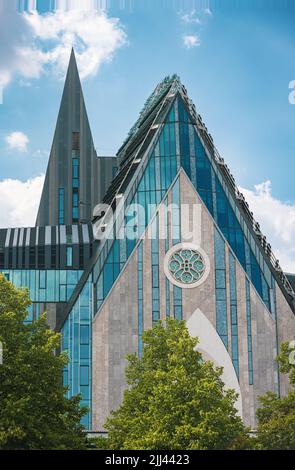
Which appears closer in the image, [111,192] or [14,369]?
[14,369]

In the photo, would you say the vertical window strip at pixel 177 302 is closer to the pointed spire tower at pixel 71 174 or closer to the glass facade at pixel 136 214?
the glass facade at pixel 136 214

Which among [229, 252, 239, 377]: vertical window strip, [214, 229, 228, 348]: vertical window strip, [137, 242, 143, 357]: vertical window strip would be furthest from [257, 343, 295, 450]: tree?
[137, 242, 143, 357]: vertical window strip

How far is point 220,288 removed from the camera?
81.3 meters

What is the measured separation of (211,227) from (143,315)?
9992 mm

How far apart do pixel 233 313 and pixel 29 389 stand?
31.5 metres

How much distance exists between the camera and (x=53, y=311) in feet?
272

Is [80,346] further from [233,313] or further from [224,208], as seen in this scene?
[224,208]

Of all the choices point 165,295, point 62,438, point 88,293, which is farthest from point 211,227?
point 62,438

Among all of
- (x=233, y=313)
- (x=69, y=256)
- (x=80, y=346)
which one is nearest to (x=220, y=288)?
(x=233, y=313)

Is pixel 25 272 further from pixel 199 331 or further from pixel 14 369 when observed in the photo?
pixel 14 369

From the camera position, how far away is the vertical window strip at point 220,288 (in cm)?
8025
